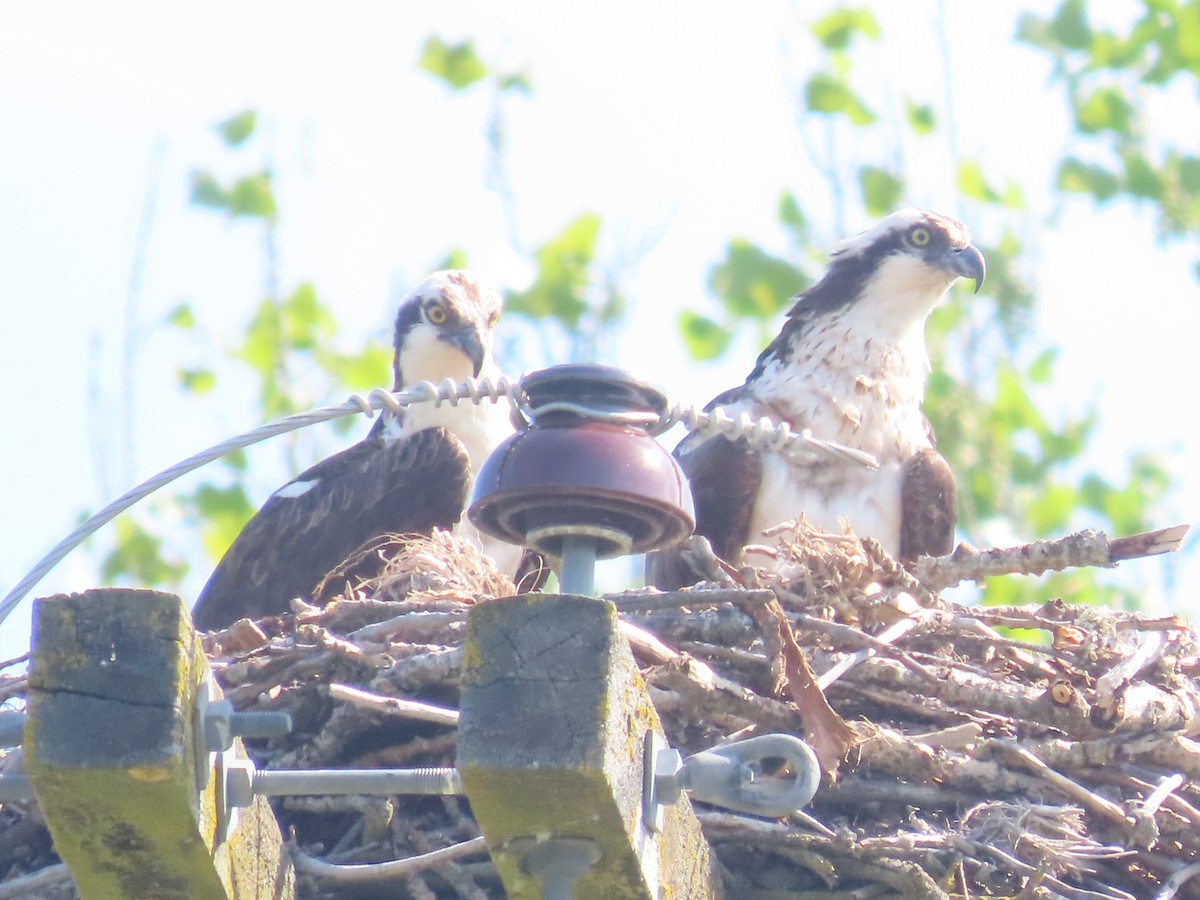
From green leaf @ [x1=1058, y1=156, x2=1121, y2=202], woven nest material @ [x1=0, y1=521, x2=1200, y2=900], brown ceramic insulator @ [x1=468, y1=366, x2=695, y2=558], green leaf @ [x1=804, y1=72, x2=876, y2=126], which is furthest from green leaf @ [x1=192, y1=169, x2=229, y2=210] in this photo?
brown ceramic insulator @ [x1=468, y1=366, x2=695, y2=558]

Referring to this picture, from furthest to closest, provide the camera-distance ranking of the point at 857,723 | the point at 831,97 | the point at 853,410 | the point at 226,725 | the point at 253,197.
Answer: the point at 253,197, the point at 831,97, the point at 853,410, the point at 857,723, the point at 226,725

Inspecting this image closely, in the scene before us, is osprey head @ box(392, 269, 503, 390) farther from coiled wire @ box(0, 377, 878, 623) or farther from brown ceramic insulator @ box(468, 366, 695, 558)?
brown ceramic insulator @ box(468, 366, 695, 558)

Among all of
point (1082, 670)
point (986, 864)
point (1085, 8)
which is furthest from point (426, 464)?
point (1085, 8)

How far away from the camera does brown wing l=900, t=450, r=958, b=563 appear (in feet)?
22.6

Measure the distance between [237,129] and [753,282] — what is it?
3.54 metres

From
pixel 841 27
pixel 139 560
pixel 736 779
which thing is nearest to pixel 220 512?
pixel 139 560

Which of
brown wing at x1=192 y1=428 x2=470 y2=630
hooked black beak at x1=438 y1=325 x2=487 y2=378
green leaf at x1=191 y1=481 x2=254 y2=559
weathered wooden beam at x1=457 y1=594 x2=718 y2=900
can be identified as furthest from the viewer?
green leaf at x1=191 y1=481 x2=254 y2=559

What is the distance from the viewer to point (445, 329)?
25.0 feet

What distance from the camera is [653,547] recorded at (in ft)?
11.8

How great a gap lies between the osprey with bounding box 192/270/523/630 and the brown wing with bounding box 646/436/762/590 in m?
0.67

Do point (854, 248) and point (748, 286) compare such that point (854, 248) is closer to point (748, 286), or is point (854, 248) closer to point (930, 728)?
point (930, 728)

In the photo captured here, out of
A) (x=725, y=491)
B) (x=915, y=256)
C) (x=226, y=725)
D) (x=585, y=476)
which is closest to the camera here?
(x=226, y=725)

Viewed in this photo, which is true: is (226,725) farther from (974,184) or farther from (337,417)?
(974,184)

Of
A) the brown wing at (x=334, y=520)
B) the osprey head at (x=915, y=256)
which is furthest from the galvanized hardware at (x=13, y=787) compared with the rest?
the osprey head at (x=915, y=256)
